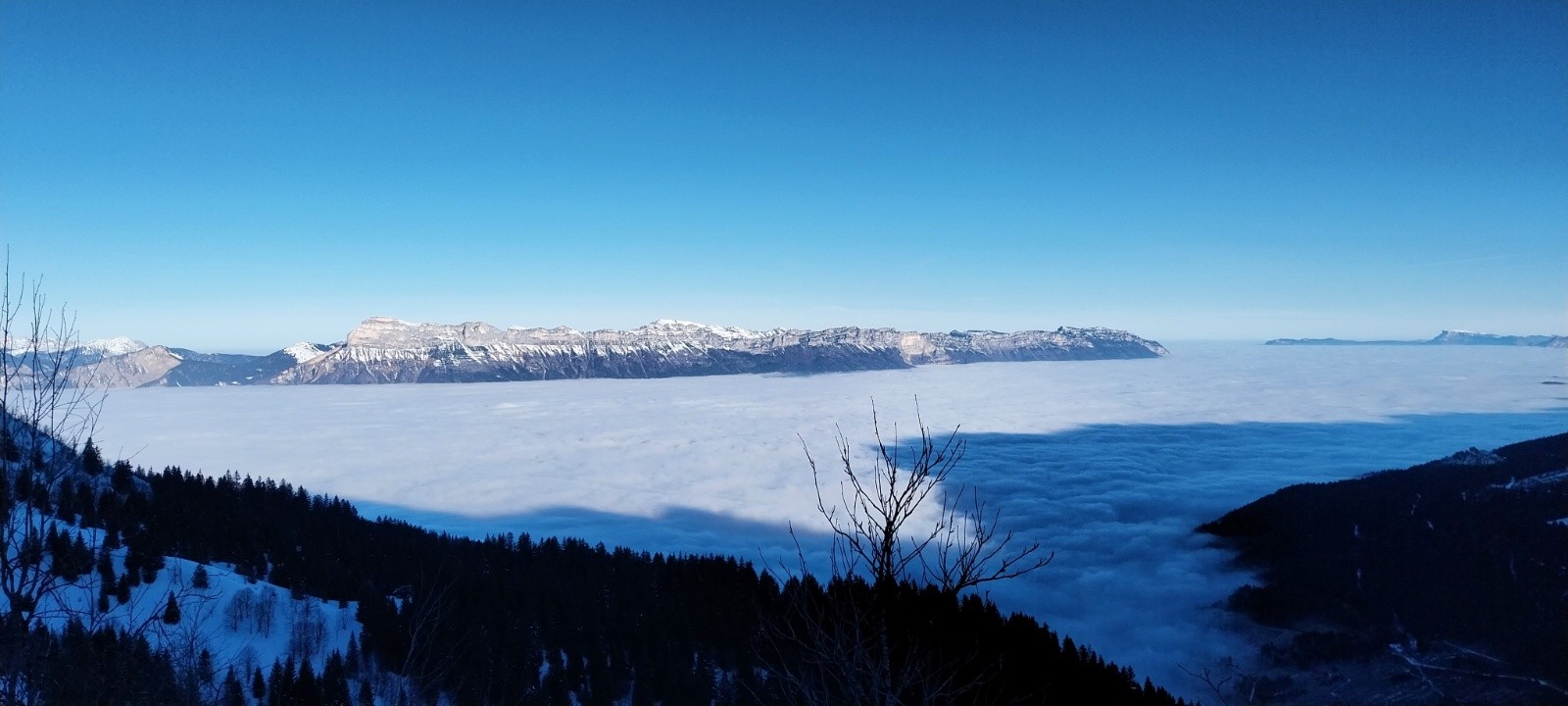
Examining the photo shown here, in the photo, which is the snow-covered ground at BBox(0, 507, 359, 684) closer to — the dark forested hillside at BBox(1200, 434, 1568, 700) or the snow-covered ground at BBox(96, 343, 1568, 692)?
the snow-covered ground at BBox(96, 343, 1568, 692)

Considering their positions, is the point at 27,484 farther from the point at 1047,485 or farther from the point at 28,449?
the point at 1047,485

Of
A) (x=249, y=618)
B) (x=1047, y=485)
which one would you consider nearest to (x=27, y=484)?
(x=249, y=618)

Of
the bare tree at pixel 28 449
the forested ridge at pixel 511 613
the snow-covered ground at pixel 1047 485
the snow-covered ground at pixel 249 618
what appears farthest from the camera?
the snow-covered ground at pixel 1047 485

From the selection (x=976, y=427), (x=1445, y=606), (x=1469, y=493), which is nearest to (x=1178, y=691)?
(x=1445, y=606)

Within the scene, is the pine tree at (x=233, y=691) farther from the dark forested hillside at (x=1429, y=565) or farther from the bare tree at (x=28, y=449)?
the dark forested hillside at (x=1429, y=565)

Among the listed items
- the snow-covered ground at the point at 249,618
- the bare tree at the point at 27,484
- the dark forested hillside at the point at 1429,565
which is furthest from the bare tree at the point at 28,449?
the dark forested hillside at the point at 1429,565

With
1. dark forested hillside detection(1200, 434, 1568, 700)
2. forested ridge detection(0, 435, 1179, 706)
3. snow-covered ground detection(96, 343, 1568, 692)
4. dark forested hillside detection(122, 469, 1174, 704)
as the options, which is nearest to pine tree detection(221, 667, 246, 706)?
forested ridge detection(0, 435, 1179, 706)
